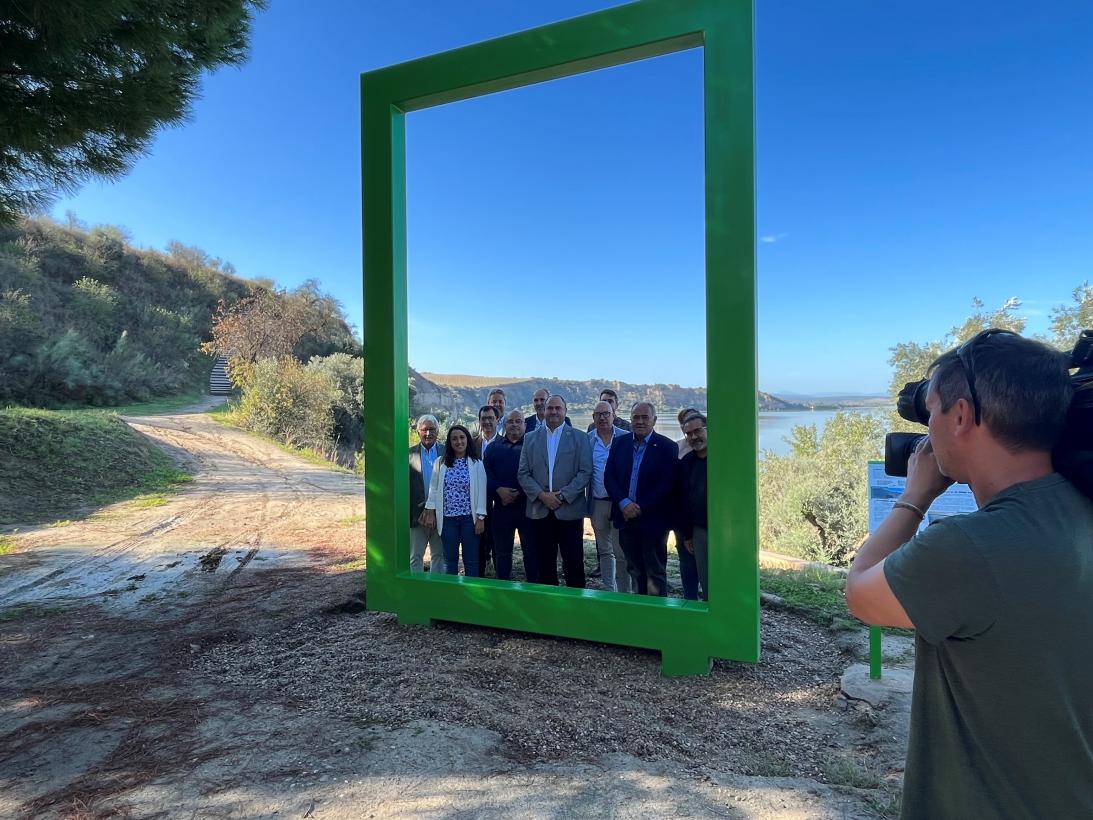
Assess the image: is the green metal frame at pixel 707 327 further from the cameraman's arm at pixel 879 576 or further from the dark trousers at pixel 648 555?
the cameraman's arm at pixel 879 576

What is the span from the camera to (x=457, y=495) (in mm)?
4645

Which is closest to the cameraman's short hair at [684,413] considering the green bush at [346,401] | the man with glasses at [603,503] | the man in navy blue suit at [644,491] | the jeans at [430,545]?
the man in navy blue suit at [644,491]

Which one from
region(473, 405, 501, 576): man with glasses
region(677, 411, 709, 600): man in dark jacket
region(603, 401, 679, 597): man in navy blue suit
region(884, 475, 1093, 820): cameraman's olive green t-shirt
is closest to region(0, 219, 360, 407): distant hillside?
region(473, 405, 501, 576): man with glasses

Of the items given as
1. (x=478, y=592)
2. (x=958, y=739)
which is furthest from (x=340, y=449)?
(x=958, y=739)

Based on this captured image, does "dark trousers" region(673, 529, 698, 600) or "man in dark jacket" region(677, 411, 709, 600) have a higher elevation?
"man in dark jacket" region(677, 411, 709, 600)

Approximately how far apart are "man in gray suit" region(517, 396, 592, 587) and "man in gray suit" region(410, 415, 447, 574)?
78 cm

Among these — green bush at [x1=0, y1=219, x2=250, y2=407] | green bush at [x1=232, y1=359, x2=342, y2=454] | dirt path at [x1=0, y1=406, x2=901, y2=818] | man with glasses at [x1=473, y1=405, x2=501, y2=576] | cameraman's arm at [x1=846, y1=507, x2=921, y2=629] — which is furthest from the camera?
green bush at [x1=0, y1=219, x2=250, y2=407]

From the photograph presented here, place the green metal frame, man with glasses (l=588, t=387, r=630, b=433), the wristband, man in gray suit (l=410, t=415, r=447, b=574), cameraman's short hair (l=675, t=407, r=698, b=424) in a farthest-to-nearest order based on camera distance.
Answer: man with glasses (l=588, t=387, r=630, b=433), man in gray suit (l=410, t=415, r=447, b=574), cameraman's short hair (l=675, t=407, r=698, b=424), the green metal frame, the wristband

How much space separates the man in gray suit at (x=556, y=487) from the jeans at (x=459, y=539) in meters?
0.53

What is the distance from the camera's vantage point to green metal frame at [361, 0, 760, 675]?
3209mm

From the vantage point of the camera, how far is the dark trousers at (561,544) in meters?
4.46

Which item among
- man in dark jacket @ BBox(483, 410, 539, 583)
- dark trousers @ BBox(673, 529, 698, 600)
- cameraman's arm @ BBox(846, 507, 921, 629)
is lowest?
dark trousers @ BBox(673, 529, 698, 600)

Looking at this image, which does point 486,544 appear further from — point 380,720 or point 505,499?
point 380,720

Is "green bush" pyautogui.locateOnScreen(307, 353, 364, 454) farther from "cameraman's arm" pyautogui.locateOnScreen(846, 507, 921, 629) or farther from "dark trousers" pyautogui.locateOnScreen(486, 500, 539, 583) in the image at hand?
"cameraman's arm" pyautogui.locateOnScreen(846, 507, 921, 629)
